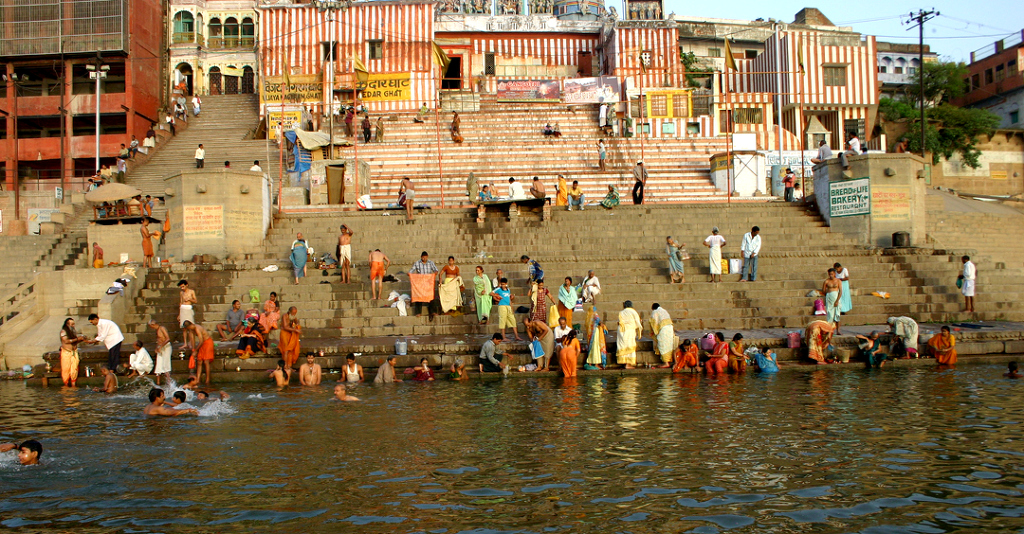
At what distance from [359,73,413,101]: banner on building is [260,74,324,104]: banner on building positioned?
1793 mm

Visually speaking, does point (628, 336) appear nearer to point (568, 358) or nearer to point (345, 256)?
point (568, 358)

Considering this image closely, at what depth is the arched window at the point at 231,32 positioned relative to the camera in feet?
119

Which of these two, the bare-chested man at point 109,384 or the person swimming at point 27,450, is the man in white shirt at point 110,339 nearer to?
the bare-chested man at point 109,384

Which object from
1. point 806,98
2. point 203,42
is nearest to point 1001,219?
point 806,98

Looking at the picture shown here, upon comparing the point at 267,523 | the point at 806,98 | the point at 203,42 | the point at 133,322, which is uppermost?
the point at 203,42

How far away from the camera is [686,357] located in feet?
39.9

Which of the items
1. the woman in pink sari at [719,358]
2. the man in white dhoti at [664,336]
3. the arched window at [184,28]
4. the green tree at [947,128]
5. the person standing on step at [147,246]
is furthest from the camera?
the arched window at [184,28]

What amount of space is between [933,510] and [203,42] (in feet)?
121

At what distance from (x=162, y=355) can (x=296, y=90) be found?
20171mm

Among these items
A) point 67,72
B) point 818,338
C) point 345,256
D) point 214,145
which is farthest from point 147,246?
point 67,72

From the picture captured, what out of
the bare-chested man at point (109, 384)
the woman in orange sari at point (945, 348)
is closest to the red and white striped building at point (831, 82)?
the woman in orange sari at point (945, 348)

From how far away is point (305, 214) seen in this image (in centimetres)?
1898

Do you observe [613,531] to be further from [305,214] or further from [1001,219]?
[1001,219]

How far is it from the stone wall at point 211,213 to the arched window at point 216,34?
70.7ft
